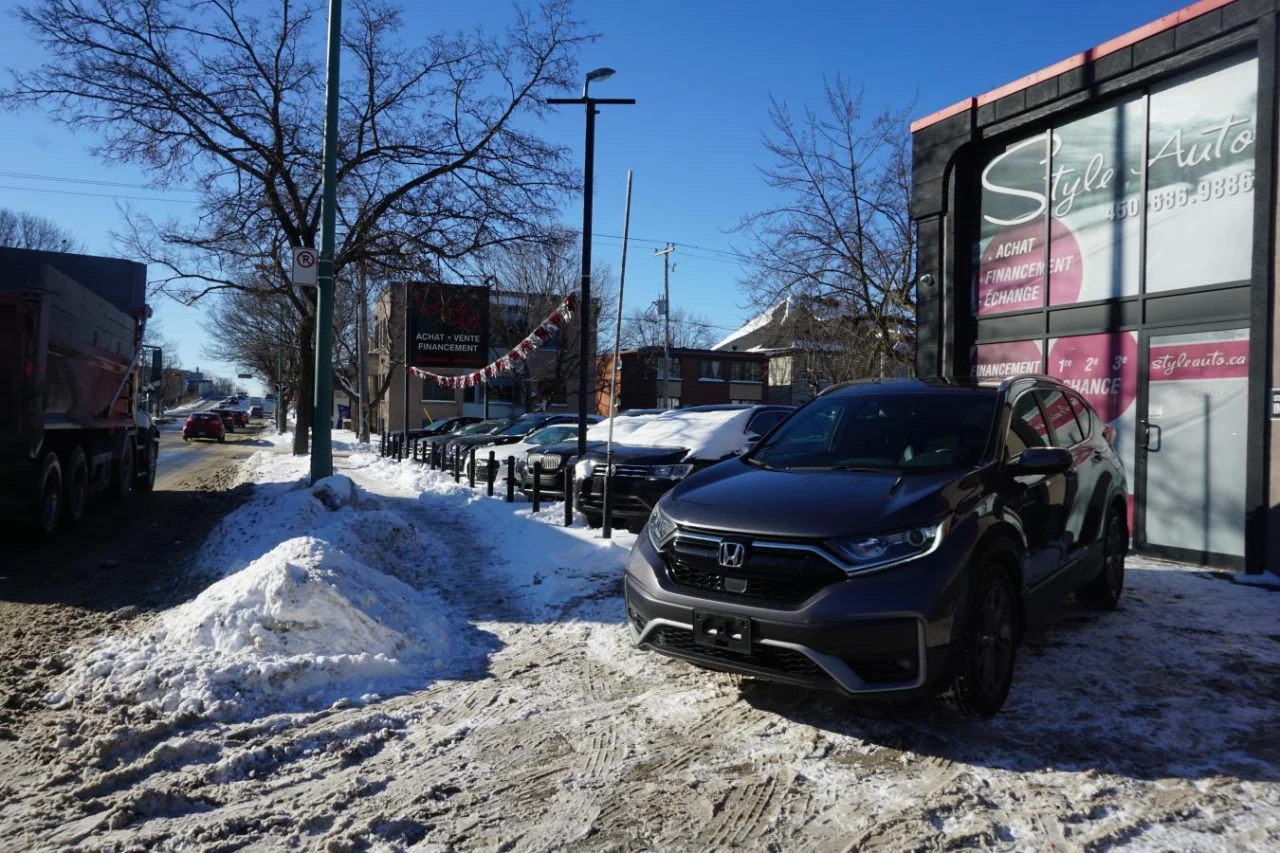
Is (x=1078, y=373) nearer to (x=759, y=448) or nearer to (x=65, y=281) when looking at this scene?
(x=759, y=448)

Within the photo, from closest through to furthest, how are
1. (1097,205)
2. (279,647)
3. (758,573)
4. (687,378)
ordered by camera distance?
(758,573) → (279,647) → (1097,205) → (687,378)

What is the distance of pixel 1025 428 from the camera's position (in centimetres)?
529

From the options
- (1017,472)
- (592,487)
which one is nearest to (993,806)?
(1017,472)

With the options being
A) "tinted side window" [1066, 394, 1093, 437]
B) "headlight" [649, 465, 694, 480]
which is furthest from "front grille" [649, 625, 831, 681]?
"headlight" [649, 465, 694, 480]

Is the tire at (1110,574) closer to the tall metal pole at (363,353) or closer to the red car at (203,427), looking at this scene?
the tall metal pole at (363,353)

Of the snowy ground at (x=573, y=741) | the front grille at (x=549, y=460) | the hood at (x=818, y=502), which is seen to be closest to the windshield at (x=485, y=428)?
the front grille at (x=549, y=460)

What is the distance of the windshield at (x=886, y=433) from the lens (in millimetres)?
4918

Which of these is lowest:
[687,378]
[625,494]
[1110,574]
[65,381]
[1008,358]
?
[1110,574]

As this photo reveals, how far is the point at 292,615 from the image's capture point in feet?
17.9

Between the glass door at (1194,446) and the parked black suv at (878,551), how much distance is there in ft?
12.8

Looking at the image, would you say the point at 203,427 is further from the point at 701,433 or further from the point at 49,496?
the point at 701,433

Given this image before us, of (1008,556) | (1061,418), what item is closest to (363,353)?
(1061,418)

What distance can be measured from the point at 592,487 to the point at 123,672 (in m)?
5.92

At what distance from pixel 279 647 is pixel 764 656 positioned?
116 inches
